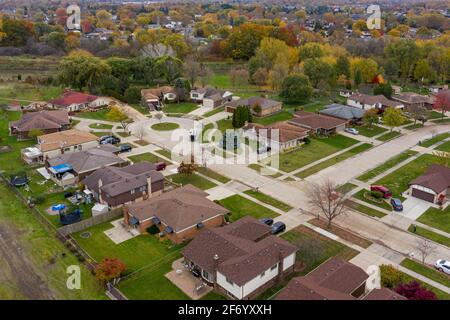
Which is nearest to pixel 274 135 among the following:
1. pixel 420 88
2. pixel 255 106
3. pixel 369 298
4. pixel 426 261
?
pixel 255 106

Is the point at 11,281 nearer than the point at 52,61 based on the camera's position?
Yes

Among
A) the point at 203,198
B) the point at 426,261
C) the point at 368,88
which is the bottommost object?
the point at 426,261

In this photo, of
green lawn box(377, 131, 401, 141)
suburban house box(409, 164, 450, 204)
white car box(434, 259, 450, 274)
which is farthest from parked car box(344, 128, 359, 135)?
white car box(434, 259, 450, 274)

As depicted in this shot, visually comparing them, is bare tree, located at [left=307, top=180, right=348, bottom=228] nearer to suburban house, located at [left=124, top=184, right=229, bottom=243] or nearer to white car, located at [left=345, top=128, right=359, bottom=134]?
suburban house, located at [left=124, top=184, right=229, bottom=243]

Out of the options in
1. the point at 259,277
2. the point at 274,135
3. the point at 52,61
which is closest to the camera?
the point at 259,277

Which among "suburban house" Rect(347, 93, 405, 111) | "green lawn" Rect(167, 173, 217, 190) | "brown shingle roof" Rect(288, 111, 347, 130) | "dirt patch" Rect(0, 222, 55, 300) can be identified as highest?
"suburban house" Rect(347, 93, 405, 111)

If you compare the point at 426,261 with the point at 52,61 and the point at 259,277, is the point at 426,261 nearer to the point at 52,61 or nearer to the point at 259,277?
the point at 259,277

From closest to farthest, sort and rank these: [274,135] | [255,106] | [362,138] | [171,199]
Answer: [171,199] < [274,135] < [362,138] < [255,106]
